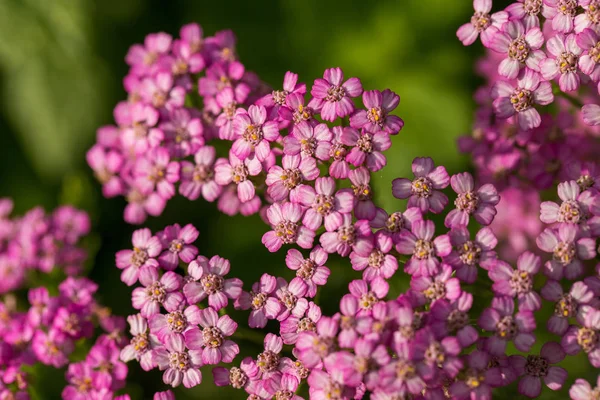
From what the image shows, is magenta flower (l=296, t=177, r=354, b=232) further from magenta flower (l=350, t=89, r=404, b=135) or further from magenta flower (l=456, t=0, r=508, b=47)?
magenta flower (l=456, t=0, r=508, b=47)

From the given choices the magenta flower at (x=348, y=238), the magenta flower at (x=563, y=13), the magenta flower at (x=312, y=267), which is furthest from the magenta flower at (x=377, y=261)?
the magenta flower at (x=563, y=13)

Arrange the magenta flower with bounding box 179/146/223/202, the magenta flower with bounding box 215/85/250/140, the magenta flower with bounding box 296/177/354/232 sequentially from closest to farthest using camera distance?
1. the magenta flower with bounding box 296/177/354/232
2. the magenta flower with bounding box 215/85/250/140
3. the magenta flower with bounding box 179/146/223/202

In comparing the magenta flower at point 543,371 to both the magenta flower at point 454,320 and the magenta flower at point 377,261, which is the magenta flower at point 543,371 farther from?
the magenta flower at point 377,261

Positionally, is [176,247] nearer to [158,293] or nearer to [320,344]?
[158,293]

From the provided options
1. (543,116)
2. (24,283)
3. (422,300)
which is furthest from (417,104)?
(24,283)

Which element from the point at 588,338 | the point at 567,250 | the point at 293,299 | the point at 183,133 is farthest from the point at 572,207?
the point at 183,133

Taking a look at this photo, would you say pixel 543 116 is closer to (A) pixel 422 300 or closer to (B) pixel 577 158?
(B) pixel 577 158

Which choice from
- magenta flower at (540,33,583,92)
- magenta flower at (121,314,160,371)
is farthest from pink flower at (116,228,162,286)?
magenta flower at (540,33,583,92)
